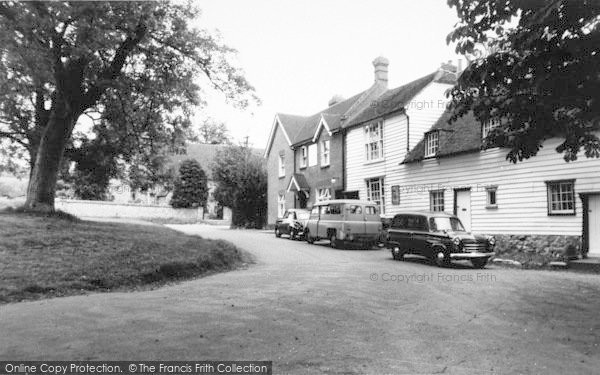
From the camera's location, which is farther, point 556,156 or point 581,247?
point 556,156

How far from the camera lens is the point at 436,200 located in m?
21.8

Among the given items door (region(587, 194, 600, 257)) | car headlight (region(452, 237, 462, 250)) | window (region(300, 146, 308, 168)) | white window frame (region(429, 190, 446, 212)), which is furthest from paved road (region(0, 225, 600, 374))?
window (region(300, 146, 308, 168))

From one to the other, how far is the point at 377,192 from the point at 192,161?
98.6 feet

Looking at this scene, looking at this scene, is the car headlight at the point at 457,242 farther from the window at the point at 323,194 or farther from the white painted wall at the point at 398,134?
the window at the point at 323,194

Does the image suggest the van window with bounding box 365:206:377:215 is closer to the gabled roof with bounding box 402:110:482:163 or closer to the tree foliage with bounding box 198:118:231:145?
the gabled roof with bounding box 402:110:482:163

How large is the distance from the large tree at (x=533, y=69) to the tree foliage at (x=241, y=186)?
29.8 m

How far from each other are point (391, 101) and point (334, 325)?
21266 millimetres

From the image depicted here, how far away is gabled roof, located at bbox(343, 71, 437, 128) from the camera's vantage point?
24.5m

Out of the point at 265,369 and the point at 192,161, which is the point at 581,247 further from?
the point at 192,161

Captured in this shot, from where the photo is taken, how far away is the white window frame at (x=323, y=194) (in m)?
30.2

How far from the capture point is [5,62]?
12.8m

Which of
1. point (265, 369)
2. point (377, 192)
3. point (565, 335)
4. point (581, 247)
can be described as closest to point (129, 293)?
point (265, 369)

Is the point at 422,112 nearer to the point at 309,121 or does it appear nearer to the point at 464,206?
the point at 464,206

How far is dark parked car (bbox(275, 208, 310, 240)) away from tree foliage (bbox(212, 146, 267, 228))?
1160 centimetres
